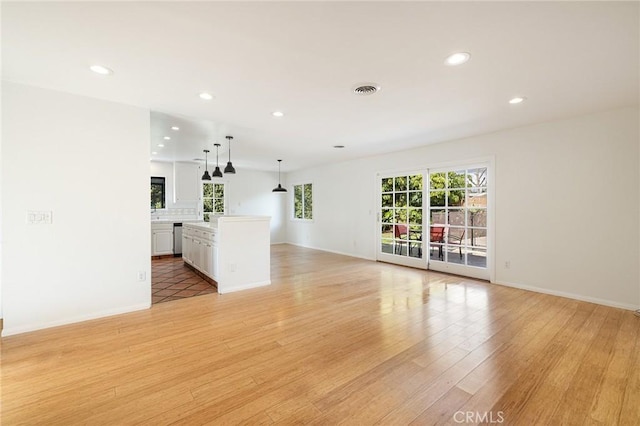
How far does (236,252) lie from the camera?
13.6ft

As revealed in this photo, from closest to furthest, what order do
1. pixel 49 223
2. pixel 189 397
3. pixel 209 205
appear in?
pixel 189 397
pixel 49 223
pixel 209 205

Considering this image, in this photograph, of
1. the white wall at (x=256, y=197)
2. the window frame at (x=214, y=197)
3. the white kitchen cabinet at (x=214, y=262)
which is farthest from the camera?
the white wall at (x=256, y=197)

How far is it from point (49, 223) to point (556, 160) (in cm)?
636

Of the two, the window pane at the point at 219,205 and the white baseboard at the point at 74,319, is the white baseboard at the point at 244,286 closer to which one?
the white baseboard at the point at 74,319

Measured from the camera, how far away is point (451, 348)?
2.40m

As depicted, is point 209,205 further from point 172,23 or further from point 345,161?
point 172,23

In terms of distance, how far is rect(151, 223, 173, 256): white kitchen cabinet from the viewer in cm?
656

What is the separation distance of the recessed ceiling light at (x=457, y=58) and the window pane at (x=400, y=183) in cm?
359

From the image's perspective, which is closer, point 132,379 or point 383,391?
point 383,391

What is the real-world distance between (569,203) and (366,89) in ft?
10.9

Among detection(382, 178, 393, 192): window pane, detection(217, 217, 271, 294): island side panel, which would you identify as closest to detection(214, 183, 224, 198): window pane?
detection(217, 217, 271, 294): island side panel

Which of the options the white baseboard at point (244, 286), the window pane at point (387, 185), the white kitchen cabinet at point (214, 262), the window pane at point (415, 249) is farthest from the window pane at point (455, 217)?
the white kitchen cabinet at point (214, 262)

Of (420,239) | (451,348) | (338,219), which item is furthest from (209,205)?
(451,348)

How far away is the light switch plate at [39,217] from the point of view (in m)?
2.76
